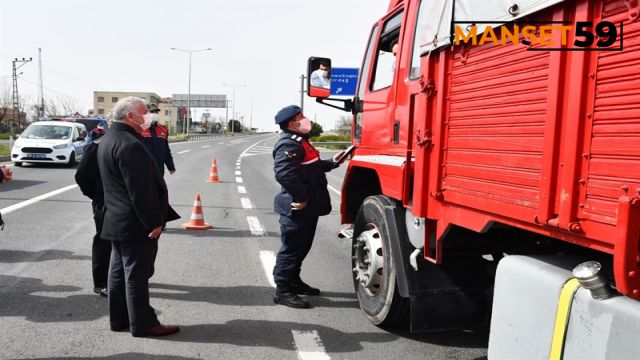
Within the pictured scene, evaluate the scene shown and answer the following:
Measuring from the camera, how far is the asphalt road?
11.4 feet

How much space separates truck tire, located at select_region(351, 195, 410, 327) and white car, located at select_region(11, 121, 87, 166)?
13.4 m

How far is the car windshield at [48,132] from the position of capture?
17.0 m

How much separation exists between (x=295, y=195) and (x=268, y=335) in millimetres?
1120

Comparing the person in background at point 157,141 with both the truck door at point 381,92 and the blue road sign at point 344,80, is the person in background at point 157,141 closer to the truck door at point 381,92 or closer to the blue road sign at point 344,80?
the truck door at point 381,92

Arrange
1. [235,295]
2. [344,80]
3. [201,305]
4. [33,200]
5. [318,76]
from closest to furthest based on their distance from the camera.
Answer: [201,305]
[318,76]
[235,295]
[33,200]
[344,80]

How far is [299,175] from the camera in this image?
434 centimetres

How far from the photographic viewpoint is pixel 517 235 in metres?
2.88

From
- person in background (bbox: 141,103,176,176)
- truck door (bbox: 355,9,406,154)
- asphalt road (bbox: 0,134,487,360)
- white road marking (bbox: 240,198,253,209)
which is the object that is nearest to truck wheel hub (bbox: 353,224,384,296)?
asphalt road (bbox: 0,134,487,360)

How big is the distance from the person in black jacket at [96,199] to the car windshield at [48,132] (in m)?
14.1

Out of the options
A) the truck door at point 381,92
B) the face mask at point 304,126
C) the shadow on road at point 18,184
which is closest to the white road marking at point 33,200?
the shadow on road at point 18,184

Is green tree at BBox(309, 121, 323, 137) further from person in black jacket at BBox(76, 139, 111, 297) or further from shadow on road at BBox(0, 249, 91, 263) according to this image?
shadow on road at BBox(0, 249, 91, 263)

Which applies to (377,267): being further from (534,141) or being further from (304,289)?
(534,141)

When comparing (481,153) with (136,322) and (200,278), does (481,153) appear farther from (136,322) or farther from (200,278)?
(200,278)

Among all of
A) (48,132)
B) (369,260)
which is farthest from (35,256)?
(48,132)
